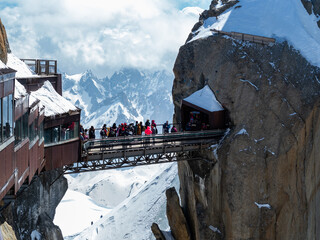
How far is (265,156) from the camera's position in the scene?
37281mm

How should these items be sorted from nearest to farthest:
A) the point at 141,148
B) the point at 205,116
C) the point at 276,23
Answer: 1. the point at 141,148
2. the point at 205,116
3. the point at 276,23

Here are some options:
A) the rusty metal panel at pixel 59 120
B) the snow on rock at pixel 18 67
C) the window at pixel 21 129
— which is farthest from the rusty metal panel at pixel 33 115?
the snow on rock at pixel 18 67

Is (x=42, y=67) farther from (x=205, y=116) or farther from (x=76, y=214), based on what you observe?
(x=76, y=214)

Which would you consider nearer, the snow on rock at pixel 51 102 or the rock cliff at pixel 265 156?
the snow on rock at pixel 51 102

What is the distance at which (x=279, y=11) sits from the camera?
147 ft

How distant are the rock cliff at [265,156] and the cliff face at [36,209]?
12.7m

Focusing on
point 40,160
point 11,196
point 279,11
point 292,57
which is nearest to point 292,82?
point 292,57

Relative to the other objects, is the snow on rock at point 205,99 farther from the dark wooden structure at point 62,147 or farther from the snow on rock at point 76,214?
the snow on rock at point 76,214

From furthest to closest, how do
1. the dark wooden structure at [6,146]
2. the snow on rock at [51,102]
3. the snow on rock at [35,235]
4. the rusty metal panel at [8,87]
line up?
the snow on rock at [35,235], the snow on rock at [51,102], the rusty metal panel at [8,87], the dark wooden structure at [6,146]

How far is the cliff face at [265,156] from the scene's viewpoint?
36906 millimetres

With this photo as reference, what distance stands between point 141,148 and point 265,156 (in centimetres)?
1059

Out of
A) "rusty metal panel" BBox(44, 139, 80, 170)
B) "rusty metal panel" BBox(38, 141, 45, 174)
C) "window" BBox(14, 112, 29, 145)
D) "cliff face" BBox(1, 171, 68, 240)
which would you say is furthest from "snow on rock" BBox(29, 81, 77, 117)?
"window" BBox(14, 112, 29, 145)

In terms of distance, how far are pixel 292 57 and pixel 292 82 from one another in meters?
2.55

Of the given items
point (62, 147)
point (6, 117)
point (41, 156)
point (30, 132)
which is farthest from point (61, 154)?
point (6, 117)
